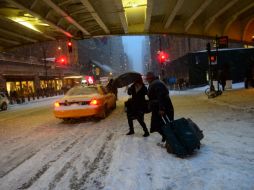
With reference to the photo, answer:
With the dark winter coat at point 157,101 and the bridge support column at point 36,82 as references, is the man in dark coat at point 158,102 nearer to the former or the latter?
the dark winter coat at point 157,101

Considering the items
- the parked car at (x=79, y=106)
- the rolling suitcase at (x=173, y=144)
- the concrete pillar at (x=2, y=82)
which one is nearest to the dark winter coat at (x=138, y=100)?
the rolling suitcase at (x=173, y=144)

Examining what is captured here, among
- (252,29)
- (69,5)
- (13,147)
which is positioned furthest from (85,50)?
(13,147)

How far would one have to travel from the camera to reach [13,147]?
10070mm

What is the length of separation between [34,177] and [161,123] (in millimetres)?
3405

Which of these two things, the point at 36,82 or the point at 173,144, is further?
the point at 36,82

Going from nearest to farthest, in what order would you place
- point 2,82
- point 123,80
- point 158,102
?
point 158,102
point 123,80
point 2,82

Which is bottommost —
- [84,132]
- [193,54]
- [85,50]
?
[84,132]

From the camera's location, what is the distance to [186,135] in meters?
7.38

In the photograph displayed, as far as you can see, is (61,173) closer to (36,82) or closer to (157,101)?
(157,101)

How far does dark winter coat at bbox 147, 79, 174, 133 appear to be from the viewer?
8.67 m

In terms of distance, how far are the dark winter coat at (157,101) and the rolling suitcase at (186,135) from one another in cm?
110

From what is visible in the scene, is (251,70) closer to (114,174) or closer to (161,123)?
(161,123)

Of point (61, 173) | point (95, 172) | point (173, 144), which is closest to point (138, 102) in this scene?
point (173, 144)

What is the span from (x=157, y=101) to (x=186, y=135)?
→ 5.20 feet
